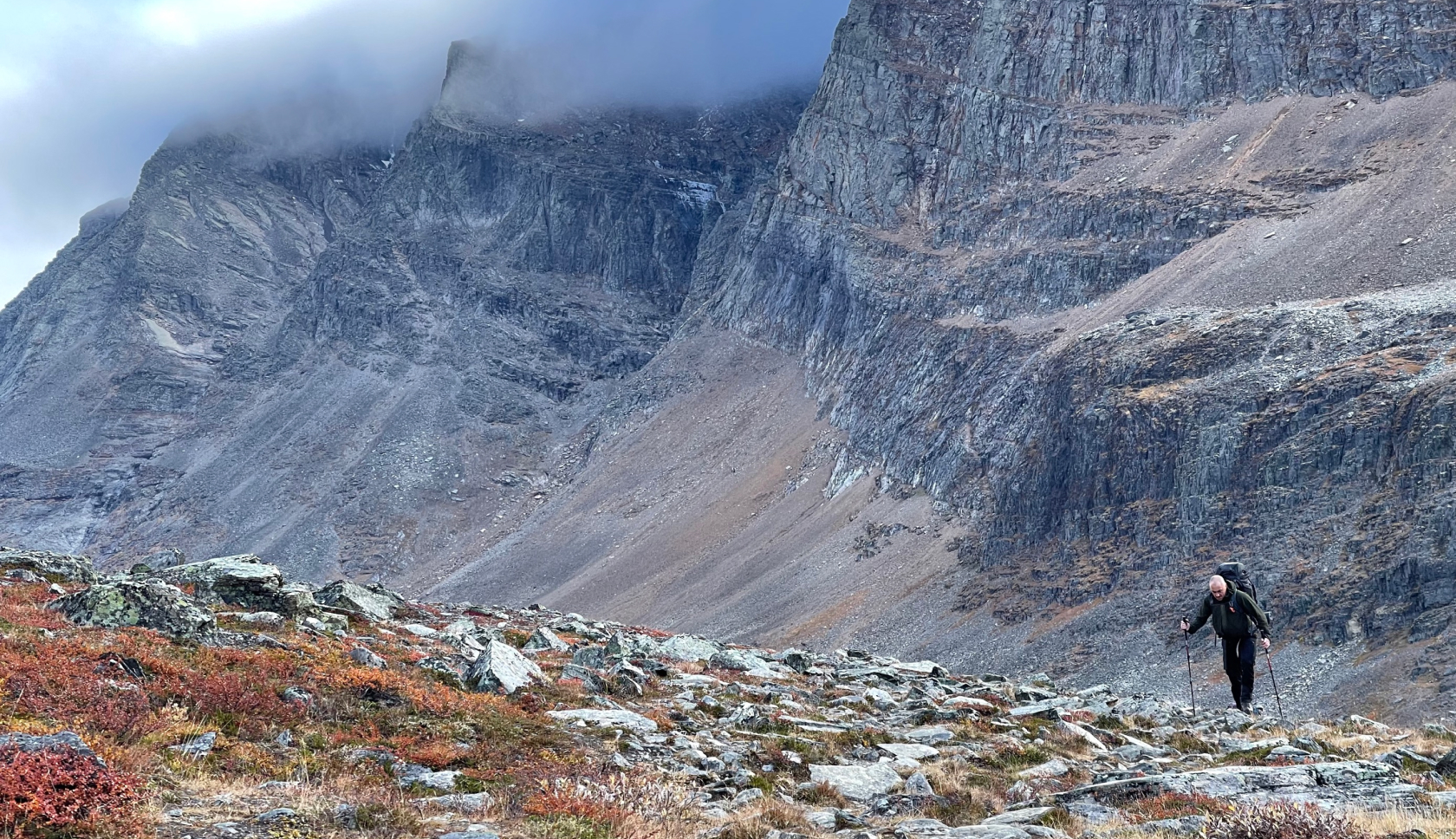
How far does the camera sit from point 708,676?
21.7 m

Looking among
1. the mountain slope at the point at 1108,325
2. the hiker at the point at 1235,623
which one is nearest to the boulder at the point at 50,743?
the hiker at the point at 1235,623

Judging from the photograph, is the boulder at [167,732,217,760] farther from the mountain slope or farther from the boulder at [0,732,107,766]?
the mountain slope

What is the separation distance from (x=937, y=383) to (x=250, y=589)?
96.9m

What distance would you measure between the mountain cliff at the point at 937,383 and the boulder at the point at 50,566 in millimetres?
46369

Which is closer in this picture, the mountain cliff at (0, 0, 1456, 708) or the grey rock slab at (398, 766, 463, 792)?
the grey rock slab at (398, 766, 463, 792)

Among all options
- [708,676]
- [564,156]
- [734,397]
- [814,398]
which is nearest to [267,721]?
[708,676]

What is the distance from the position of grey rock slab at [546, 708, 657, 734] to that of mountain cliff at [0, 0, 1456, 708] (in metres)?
43.9

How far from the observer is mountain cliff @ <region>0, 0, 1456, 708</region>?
70125mm

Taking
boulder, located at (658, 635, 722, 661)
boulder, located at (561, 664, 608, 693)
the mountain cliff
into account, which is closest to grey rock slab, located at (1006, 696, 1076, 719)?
boulder, located at (561, 664, 608, 693)

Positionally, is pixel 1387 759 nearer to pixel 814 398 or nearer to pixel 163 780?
pixel 163 780

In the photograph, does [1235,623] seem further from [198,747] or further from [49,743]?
[49,743]

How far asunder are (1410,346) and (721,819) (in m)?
→ 72.6

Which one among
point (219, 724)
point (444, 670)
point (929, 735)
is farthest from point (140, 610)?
point (929, 735)

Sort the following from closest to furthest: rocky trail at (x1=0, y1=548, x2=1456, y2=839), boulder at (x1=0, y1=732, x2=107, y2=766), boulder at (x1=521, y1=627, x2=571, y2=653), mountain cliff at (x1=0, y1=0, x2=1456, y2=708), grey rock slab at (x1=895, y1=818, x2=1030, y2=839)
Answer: boulder at (x1=0, y1=732, x2=107, y2=766), rocky trail at (x1=0, y1=548, x2=1456, y2=839), grey rock slab at (x1=895, y1=818, x2=1030, y2=839), boulder at (x1=521, y1=627, x2=571, y2=653), mountain cliff at (x1=0, y1=0, x2=1456, y2=708)
